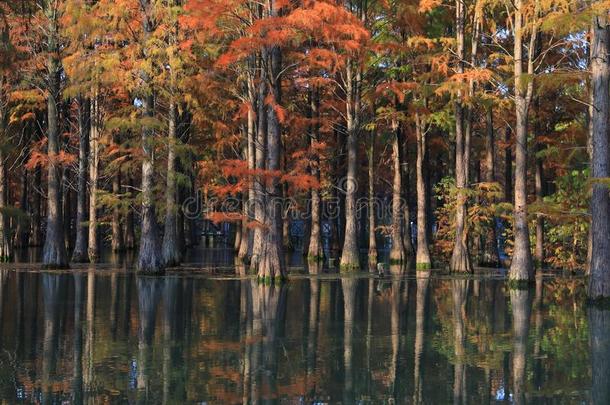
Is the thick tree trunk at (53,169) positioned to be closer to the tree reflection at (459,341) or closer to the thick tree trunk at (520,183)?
the tree reflection at (459,341)

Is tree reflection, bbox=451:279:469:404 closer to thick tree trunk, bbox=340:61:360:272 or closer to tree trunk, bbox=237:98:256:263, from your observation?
thick tree trunk, bbox=340:61:360:272

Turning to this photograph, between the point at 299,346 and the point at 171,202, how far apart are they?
845 inches

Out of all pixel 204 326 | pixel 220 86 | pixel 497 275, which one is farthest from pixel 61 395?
pixel 220 86

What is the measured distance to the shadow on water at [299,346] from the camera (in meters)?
11.6

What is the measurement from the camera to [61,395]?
36.4 ft

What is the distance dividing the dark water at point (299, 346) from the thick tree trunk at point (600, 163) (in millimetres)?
1163

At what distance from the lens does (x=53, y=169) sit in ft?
120

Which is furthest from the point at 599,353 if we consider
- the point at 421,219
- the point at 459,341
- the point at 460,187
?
the point at 421,219

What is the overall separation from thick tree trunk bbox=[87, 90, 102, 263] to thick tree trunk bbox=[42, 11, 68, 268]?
529 cm

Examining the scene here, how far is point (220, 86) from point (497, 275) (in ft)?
47.3

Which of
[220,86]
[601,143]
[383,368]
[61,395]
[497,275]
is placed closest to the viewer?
[61,395]

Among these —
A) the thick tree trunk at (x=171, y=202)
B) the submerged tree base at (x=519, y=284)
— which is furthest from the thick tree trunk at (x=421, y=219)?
the thick tree trunk at (x=171, y=202)

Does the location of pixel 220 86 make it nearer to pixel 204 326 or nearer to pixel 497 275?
pixel 497 275

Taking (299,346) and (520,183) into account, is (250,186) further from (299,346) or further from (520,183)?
(299,346)
